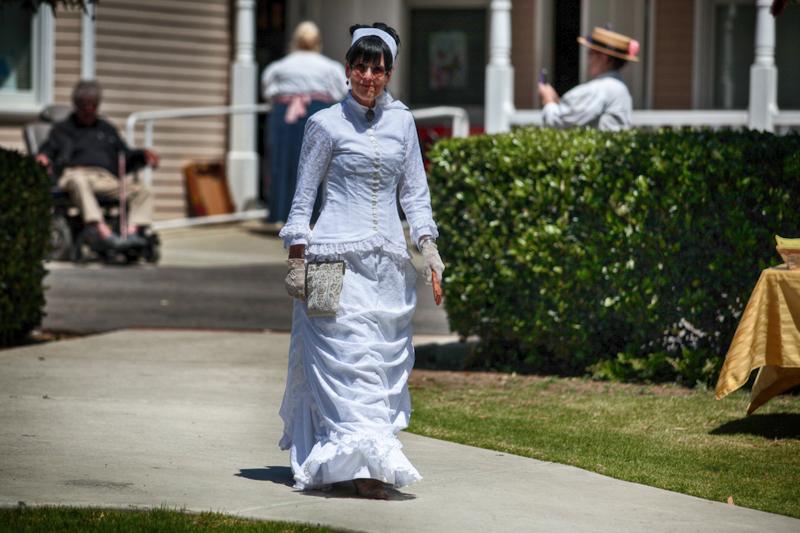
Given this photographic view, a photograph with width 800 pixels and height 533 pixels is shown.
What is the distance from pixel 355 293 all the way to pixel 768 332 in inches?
94.2

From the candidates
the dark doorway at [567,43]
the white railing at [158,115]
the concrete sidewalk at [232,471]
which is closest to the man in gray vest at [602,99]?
the concrete sidewalk at [232,471]

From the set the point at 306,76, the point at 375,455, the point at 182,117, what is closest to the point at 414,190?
the point at 375,455

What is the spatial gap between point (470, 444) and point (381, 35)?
2.22 meters

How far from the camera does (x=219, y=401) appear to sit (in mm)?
8727

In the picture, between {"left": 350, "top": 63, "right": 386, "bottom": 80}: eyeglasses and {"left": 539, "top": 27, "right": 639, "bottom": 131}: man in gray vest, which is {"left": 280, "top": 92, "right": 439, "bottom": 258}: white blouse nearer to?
{"left": 350, "top": 63, "right": 386, "bottom": 80}: eyeglasses

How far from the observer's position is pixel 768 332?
7852 millimetres

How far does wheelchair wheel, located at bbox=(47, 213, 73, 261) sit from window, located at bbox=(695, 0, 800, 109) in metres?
7.77

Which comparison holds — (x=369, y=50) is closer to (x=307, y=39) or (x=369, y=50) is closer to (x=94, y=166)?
(x=94, y=166)

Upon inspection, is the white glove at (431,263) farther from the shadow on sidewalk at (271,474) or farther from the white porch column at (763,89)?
the white porch column at (763,89)

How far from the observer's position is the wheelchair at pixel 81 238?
1515 centimetres

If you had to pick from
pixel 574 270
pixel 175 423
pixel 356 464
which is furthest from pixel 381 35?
pixel 574 270

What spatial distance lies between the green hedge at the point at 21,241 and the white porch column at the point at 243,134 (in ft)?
26.9

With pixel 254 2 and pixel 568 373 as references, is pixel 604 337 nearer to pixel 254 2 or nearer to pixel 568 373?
pixel 568 373

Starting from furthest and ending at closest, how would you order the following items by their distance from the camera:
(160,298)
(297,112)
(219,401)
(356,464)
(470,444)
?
1. (297,112)
2. (160,298)
3. (219,401)
4. (470,444)
5. (356,464)
